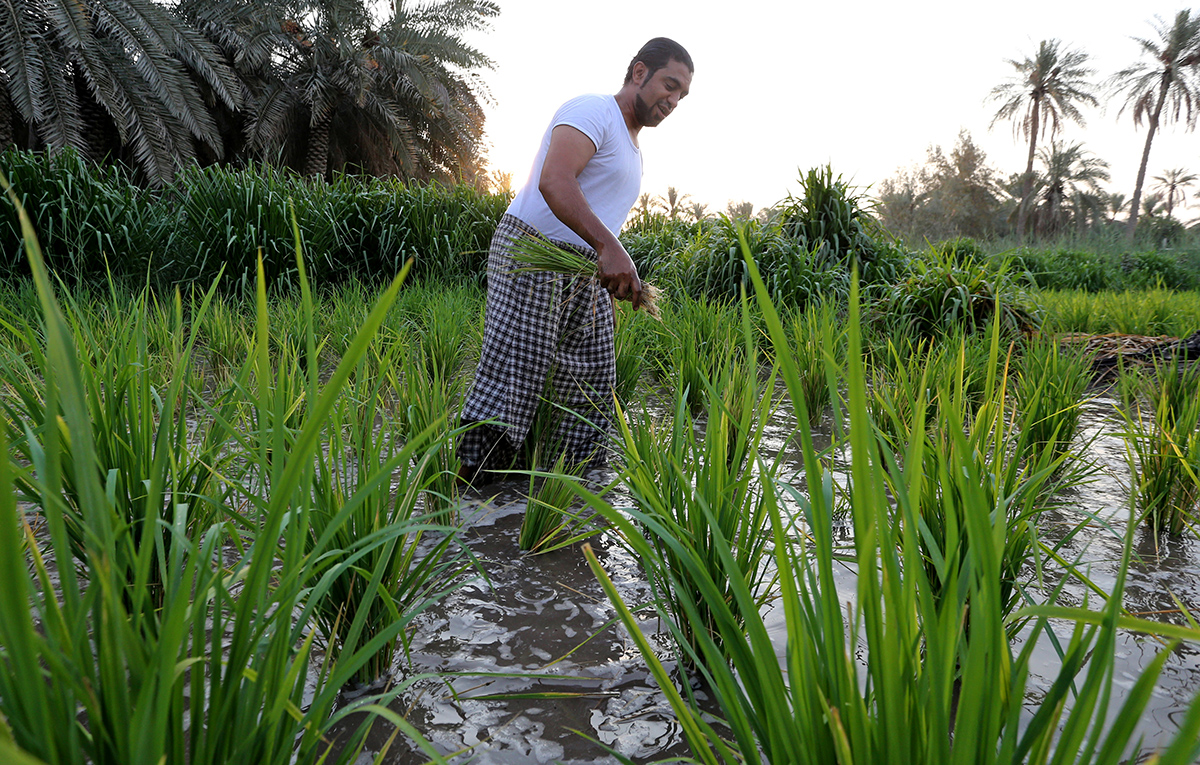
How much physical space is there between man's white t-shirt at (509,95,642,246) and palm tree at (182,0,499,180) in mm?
12130

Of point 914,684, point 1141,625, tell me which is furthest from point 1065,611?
point 914,684

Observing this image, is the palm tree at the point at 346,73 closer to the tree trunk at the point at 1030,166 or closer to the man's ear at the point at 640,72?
the man's ear at the point at 640,72

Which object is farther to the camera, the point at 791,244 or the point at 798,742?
the point at 791,244

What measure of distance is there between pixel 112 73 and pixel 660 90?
10.8 meters

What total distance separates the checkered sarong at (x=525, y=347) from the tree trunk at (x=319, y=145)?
1291 centimetres

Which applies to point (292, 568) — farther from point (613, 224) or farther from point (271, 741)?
point (613, 224)

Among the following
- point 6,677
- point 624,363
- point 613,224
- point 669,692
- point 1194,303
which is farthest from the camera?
point 1194,303

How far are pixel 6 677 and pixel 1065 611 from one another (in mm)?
862

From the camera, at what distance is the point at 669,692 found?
2.56 feet

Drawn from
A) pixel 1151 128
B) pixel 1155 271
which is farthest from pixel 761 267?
pixel 1151 128

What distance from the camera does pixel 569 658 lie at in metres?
1.32

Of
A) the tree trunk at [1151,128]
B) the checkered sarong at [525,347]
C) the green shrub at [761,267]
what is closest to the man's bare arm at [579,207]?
the checkered sarong at [525,347]

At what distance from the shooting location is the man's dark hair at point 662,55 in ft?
7.48

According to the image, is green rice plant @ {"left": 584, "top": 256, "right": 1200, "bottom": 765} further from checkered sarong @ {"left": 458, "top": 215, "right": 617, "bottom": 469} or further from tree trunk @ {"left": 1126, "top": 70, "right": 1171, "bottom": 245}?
tree trunk @ {"left": 1126, "top": 70, "right": 1171, "bottom": 245}
